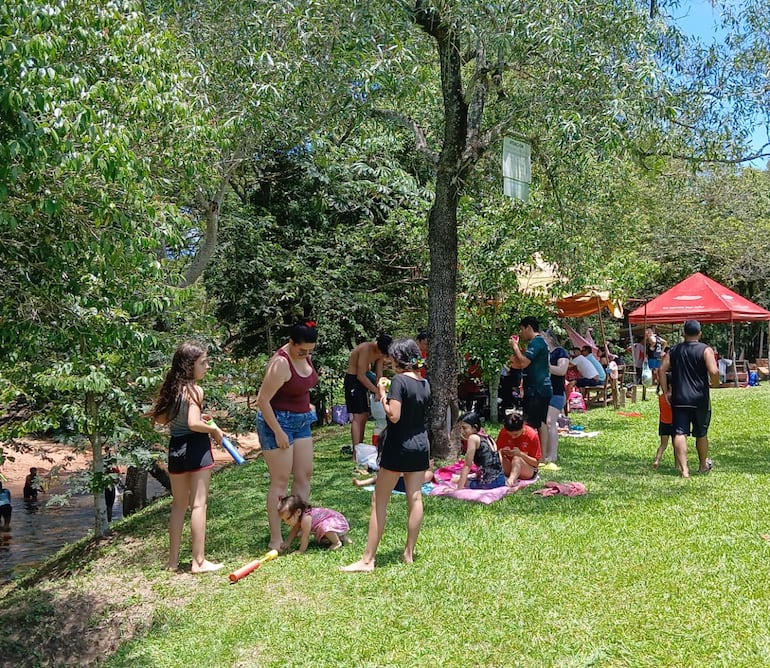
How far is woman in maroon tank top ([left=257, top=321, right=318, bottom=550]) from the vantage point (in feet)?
19.7

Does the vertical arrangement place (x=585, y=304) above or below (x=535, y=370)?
above

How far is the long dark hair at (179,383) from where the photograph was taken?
581 cm

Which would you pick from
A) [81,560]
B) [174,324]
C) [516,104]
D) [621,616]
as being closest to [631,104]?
[516,104]

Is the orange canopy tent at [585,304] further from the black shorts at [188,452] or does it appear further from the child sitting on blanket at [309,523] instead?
the black shorts at [188,452]

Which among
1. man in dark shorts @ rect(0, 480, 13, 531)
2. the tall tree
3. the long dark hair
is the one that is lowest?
man in dark shorts @ rect(0, 480, 13, 531)

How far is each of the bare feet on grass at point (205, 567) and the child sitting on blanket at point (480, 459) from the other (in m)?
2.71

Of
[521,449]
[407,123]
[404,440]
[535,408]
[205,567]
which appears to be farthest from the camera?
[407,123]

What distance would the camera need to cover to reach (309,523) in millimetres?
6148

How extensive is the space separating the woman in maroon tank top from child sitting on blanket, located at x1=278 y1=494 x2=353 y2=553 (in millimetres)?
106

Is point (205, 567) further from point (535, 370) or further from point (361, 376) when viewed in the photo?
point (535, 370)

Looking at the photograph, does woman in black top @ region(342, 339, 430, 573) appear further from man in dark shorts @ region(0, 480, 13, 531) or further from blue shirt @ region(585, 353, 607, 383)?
man in dark shorts @ region(0, 480, 13, 531)

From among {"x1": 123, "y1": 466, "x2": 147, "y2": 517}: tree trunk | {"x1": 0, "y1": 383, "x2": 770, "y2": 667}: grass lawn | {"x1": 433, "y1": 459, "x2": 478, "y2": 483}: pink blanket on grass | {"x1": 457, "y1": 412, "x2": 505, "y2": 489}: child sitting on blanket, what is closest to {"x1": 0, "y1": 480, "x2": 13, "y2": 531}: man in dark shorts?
{"x1": 123, "y1": 466, "x2": 147, "y2": 517}: tree trunk

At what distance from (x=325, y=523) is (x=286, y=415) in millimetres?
926

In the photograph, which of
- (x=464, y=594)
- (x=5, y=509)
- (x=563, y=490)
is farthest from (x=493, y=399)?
(x=5, y=509)
